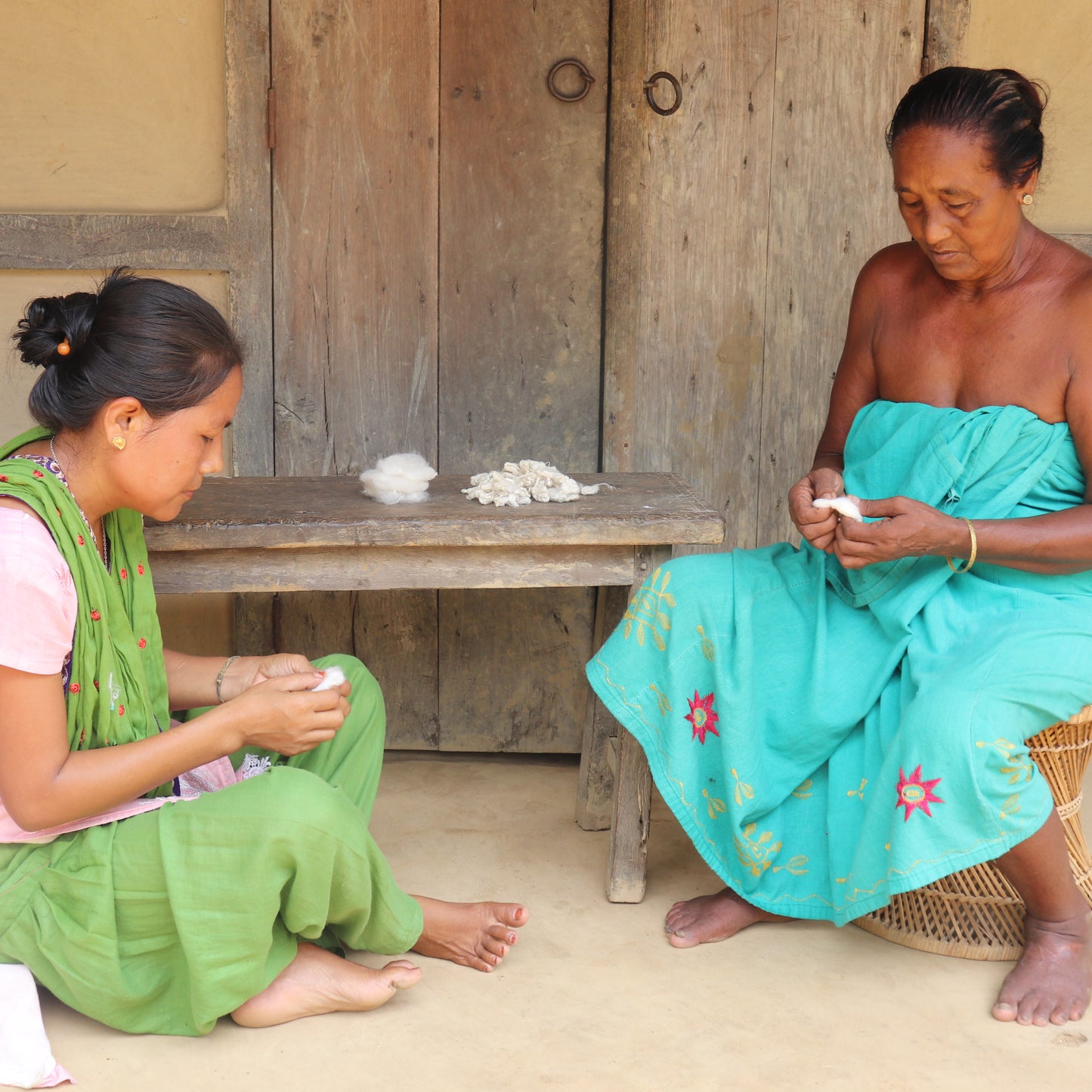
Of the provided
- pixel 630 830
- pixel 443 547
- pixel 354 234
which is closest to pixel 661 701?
pixel 630 830

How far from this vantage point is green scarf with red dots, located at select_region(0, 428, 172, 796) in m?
1.96

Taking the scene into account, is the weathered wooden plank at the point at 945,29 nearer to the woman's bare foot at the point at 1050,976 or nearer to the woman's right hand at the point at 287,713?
the woman's bare foot at the point at 1050,976

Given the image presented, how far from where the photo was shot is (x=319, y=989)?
2.11 metres

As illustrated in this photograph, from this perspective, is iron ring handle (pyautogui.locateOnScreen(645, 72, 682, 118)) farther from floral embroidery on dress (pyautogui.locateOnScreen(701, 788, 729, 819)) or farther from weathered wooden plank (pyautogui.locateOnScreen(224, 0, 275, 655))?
floral embroidery on dress (pyautogui.locateOnScreen(701, 788, 729, 819))

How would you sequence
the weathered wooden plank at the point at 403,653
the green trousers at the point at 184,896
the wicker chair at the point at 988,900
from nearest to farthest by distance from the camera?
1. the green trousers at the point at 184,896
2. the wicker chair at the point at 988,900
3. the weathered wooden plank at the point at 403,653

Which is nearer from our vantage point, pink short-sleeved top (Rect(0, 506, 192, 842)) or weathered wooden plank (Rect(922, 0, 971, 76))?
pink short-sleeved top (Rect(0, 506, 192, 842))

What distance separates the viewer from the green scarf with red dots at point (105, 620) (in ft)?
6.44

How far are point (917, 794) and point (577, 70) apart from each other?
199cm

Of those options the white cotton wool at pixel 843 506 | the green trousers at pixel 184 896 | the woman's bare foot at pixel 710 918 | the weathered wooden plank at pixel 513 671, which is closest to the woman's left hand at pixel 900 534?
the white cotton wool at pixel 843 506

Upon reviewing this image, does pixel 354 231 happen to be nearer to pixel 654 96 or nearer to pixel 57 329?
pixel 654 96

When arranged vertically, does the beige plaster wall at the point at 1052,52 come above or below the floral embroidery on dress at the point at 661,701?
above

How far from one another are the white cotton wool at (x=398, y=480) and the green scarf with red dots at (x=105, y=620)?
57cm

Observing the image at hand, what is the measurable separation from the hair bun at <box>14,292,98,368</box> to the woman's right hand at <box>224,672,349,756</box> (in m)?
0.63

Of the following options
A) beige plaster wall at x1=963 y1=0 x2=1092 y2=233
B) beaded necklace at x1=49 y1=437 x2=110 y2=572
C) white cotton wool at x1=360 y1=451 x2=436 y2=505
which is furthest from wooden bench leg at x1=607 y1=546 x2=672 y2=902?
beige plaster wall at x1=963 y1=0 x2=1092 y2=233
